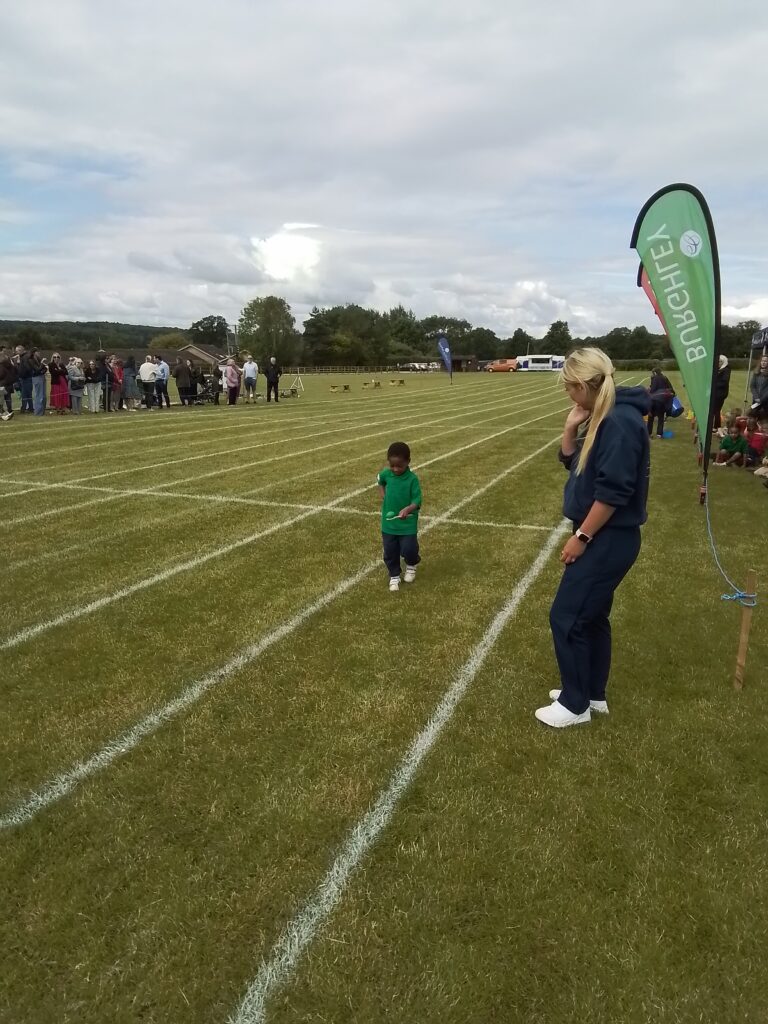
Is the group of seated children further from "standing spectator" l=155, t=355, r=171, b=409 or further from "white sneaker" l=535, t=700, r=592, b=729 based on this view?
"standing spectator" l=155, t=355, r=171, b=409

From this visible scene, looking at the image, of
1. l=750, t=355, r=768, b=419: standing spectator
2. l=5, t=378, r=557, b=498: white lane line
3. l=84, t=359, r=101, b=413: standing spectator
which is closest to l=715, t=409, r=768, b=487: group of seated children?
l=750, t=355, r=768, b=419: standing spectator

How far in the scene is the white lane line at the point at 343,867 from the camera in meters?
2.11

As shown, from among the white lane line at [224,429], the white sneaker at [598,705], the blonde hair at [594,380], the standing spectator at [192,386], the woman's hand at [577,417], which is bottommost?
the white sneaker at [598,705]

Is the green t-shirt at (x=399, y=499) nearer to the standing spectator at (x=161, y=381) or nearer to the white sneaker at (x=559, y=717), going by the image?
the white sneaker at (x=559, y=717)

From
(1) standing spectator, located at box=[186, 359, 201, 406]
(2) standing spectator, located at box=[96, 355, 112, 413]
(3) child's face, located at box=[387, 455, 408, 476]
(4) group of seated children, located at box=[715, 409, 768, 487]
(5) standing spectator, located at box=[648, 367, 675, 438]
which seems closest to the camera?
(3) child's face, located at box=[387, 455, 408, 476]

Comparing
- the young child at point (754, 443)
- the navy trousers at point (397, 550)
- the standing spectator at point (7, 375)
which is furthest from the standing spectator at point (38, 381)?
the young child at point (754, 443)

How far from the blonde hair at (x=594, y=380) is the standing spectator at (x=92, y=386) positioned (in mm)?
19080

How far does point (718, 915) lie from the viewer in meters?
2.38

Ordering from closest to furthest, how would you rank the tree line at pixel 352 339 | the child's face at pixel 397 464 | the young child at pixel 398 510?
1. the child's face at pixel 397 464
2. the young child at pixel 398 510
3. the tree line at pixel 352 339

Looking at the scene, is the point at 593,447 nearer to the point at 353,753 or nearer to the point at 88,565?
the point at 353,753

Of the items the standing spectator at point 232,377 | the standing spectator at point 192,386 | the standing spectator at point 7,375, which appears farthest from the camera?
the standing spectator at point 232,377

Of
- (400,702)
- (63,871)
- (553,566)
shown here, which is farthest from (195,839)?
(553,566)

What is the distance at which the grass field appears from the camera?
7.04ft

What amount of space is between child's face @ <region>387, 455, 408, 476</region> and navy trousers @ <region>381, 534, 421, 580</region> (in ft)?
1.89
